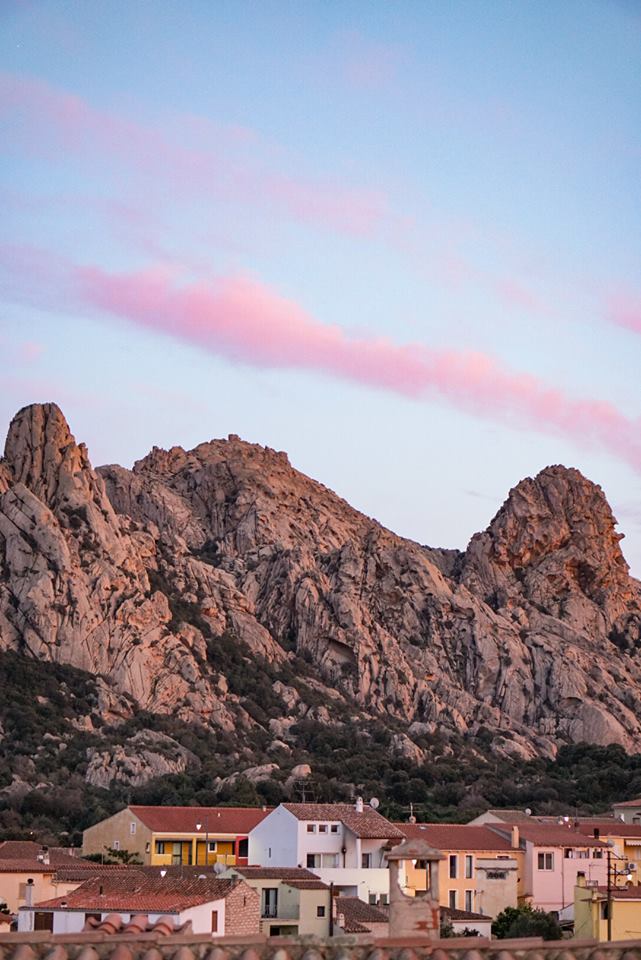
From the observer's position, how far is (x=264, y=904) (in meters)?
64.6

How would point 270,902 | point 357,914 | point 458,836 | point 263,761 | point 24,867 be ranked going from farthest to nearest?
point 263,761
point 458,836
point 24,867
point 270,902
point 357,914

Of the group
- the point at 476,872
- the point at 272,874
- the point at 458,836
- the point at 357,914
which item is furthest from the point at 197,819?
the point at 357,914

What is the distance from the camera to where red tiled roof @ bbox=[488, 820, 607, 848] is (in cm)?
Answer: 8164

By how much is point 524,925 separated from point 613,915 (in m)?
3.53

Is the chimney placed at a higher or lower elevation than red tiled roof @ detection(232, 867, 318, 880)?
lower

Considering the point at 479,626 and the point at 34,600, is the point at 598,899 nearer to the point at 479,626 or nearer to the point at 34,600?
the point at 34,600

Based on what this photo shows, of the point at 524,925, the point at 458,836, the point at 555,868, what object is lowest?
the point at 524,925

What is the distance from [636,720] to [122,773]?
61.1 m

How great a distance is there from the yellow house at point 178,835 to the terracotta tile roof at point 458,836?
341 inches

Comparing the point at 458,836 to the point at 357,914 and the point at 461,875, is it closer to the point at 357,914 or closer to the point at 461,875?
the point at 461,875

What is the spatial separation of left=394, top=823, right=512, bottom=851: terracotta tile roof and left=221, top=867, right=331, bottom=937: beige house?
43.1 ft

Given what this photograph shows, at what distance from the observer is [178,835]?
87188 millimetres

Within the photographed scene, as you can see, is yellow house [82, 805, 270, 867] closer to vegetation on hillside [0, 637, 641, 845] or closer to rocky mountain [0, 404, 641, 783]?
vegetation on hillside [0, 637, 641, 845]

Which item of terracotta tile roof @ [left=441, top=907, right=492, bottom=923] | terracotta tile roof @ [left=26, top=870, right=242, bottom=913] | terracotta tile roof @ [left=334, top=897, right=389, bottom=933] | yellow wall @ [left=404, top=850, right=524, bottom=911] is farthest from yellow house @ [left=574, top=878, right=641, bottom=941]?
yellow wall @ [left=404, top=850, right=524, bottom=911]
